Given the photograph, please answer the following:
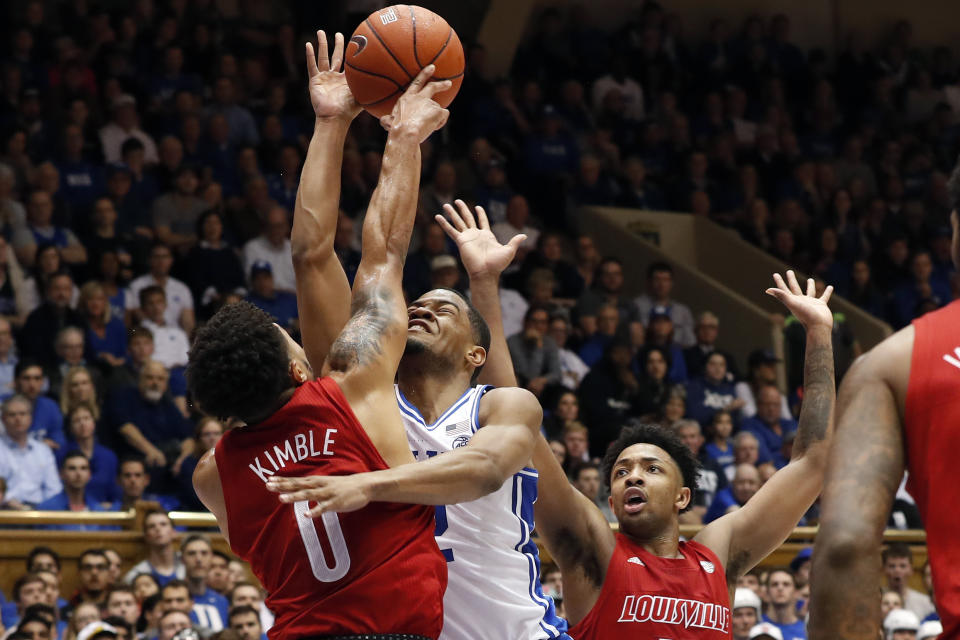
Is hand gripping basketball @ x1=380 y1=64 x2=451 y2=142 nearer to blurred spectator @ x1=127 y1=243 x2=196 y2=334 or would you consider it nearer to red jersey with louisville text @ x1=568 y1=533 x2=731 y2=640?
red jersey with louisville text @ x1=568 y1=533 x2=731 y2=640

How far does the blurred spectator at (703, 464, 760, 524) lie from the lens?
10.0 meters

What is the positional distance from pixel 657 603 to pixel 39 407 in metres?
5.43

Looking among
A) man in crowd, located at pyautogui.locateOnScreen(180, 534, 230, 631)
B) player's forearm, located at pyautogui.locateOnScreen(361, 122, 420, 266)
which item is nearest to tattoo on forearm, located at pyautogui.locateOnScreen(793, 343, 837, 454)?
player's forearm, located at pyautogui.locateOnScreen(361, 122, 420, 266)

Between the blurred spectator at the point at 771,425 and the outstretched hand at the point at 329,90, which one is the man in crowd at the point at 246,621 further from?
the blurred spectator at the point at 771,425

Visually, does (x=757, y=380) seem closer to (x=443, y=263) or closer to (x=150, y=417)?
(x=443, y=263)

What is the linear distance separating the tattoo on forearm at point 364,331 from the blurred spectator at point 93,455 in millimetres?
5509

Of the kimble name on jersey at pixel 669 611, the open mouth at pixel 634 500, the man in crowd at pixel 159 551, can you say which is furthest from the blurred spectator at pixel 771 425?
the kimble name on jersey at pixel 669 611

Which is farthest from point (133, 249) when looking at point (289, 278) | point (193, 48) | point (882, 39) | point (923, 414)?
point (882, 39)

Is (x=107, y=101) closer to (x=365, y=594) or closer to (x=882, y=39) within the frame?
(x=365, y=594)

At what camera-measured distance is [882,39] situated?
714 inches

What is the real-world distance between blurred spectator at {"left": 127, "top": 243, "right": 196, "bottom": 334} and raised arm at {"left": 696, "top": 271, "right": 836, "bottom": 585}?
5826mm

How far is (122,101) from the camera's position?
11391mm

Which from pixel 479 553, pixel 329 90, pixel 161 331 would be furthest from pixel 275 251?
pixel 479 553

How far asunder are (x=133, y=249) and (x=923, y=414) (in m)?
8.74
